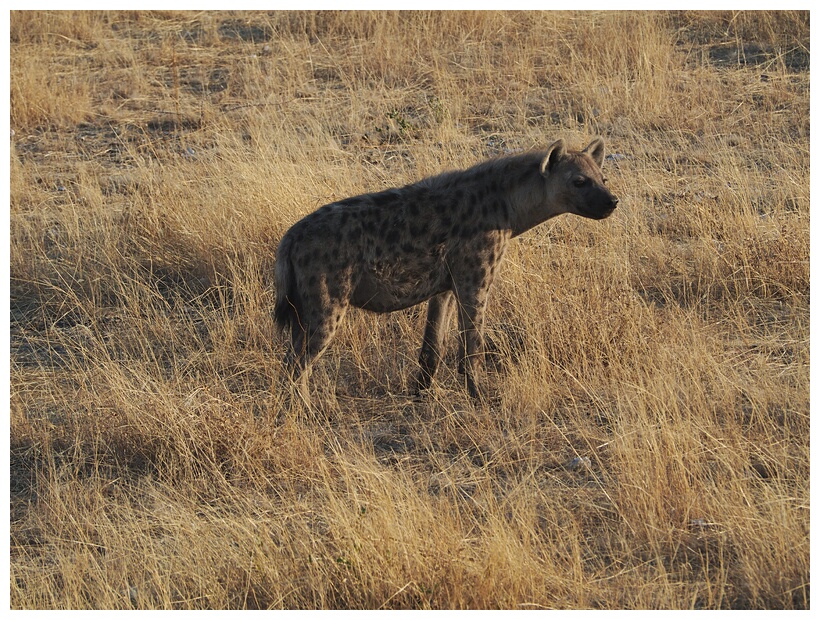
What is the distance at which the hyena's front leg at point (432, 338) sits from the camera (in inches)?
227

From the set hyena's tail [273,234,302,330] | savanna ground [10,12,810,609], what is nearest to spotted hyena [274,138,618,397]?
hyena's tail [273,234,302,330]

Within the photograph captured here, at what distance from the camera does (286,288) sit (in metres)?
5.25

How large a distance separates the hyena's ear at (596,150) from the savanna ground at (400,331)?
2.42 ft

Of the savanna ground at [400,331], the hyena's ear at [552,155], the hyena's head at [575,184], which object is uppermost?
the hyena's ear at [552,155]

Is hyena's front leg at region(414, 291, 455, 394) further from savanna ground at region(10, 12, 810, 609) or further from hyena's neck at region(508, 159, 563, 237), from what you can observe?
hyena's neck at region(508, 159, 563, 237)

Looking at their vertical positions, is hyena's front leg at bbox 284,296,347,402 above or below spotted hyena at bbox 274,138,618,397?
below

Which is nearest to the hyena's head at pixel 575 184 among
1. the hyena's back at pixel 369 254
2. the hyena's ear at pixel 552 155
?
the hyena's ear at pixel 552 155

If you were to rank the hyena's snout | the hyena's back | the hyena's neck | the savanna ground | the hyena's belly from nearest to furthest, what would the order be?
1. the savanna ground
2. the hyena's back
3. the hyena's belly
4. the hyena's snout
5. the hyena's neck

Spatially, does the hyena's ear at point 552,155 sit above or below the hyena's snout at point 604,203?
above

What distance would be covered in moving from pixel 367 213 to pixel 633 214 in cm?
255

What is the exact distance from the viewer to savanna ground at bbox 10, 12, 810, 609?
417 cm

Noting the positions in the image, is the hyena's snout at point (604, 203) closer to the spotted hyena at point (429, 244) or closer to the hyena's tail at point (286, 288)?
the spotted hyena at point (429, 244)

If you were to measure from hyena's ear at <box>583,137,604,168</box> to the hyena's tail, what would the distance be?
1.61 m

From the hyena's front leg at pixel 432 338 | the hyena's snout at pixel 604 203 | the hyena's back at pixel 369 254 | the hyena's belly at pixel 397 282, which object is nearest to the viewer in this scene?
the hyena's back at pixel 369 254
